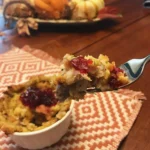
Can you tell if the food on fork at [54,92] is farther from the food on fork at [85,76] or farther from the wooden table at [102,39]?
the wooden table at [102,39]

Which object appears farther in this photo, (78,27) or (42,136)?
(78,27)

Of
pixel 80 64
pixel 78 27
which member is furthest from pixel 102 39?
pixel 80 64

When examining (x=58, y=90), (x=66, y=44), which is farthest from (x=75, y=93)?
(x=66, y=44)

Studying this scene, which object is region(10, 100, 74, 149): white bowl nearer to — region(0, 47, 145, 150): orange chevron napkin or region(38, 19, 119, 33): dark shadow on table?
region(0, 47, 145, 150): orange chevron napkin

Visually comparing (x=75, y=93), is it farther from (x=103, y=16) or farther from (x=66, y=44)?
(x=103, y=16)

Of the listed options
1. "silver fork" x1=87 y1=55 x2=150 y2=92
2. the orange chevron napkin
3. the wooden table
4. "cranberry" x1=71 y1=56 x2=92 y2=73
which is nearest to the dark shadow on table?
the wooden table

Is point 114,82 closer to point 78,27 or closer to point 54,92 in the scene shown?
point 54,92
